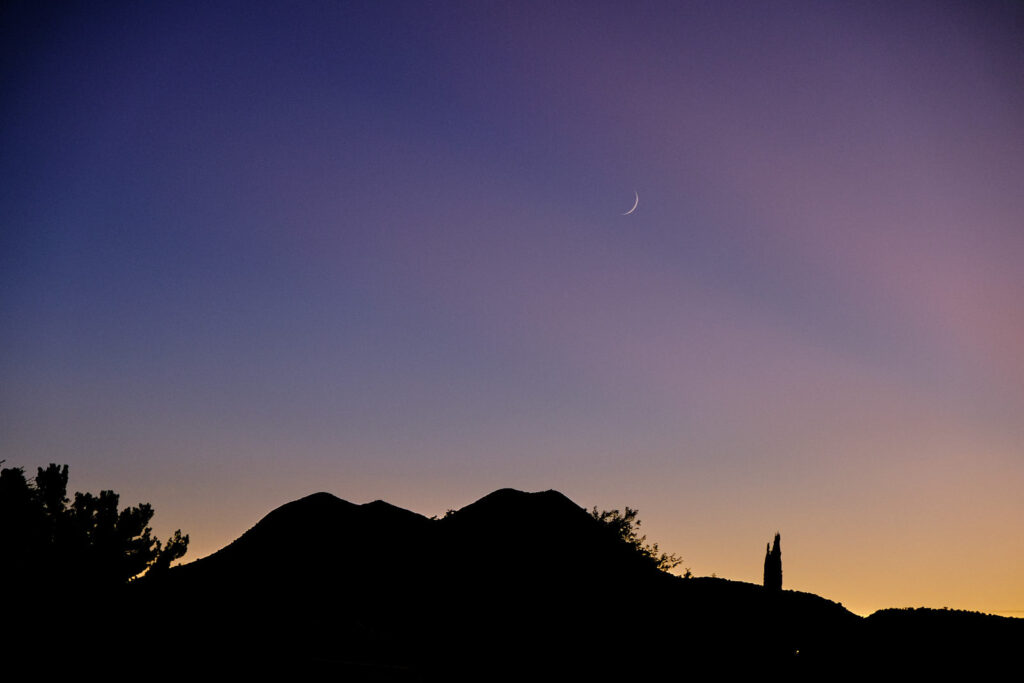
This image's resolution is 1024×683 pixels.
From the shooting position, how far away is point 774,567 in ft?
121

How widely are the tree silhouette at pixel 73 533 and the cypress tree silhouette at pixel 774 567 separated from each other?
33.6 meters

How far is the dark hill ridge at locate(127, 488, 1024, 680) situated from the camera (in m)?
19.1

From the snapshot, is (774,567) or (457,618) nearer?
(457,618)

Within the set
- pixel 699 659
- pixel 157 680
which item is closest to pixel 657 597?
pixel 699 659

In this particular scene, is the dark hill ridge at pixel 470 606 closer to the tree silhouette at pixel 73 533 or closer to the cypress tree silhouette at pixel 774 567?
the cypress tree silhouette at pixel 774 567

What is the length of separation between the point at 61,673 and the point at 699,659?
19.2 m

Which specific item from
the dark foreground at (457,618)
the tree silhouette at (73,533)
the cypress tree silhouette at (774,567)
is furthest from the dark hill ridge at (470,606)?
the tree silhouette at (73,533)

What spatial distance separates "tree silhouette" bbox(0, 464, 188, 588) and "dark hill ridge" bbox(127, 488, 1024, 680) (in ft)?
58.3

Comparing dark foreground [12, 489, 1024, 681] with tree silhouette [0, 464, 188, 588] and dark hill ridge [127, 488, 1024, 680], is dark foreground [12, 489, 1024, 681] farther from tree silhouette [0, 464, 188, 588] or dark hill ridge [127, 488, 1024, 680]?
tree silhouette [0, 464, 188, 588]

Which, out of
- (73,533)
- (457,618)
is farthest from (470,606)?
(73,533)

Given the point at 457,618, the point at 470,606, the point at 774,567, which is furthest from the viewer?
the point at 774,567

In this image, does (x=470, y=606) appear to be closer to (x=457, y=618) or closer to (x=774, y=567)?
(x=457, y=618)

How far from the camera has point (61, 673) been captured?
17359 millimetres

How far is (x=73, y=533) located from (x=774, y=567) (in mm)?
40729
